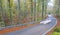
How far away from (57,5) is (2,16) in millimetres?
1747

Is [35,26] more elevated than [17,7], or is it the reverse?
[17,7]

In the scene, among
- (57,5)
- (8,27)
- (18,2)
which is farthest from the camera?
(57,5)

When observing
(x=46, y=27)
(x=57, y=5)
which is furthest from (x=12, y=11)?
(x=57, y=5)

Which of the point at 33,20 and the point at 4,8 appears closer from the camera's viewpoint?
the point at 4,8

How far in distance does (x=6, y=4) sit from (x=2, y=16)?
1.41ft

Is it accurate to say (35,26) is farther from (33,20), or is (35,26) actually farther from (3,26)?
(3,26)

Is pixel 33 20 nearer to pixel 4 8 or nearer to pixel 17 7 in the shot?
pixel 17 7

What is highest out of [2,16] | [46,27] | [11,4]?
[11,4]

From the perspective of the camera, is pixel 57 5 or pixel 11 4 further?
pixel 57 5

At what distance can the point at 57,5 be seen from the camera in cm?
430

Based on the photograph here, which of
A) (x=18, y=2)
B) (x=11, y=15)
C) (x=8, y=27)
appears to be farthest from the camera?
(x=18, y=2)

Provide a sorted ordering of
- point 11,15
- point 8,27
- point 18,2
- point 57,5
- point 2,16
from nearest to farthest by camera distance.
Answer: point 8,27 → point 2,16 → point 11,15 → point 18,2 → point 57,5

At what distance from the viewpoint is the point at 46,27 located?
4.09 m

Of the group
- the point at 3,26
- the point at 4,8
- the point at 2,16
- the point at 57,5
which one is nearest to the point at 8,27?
the point at 3,26
